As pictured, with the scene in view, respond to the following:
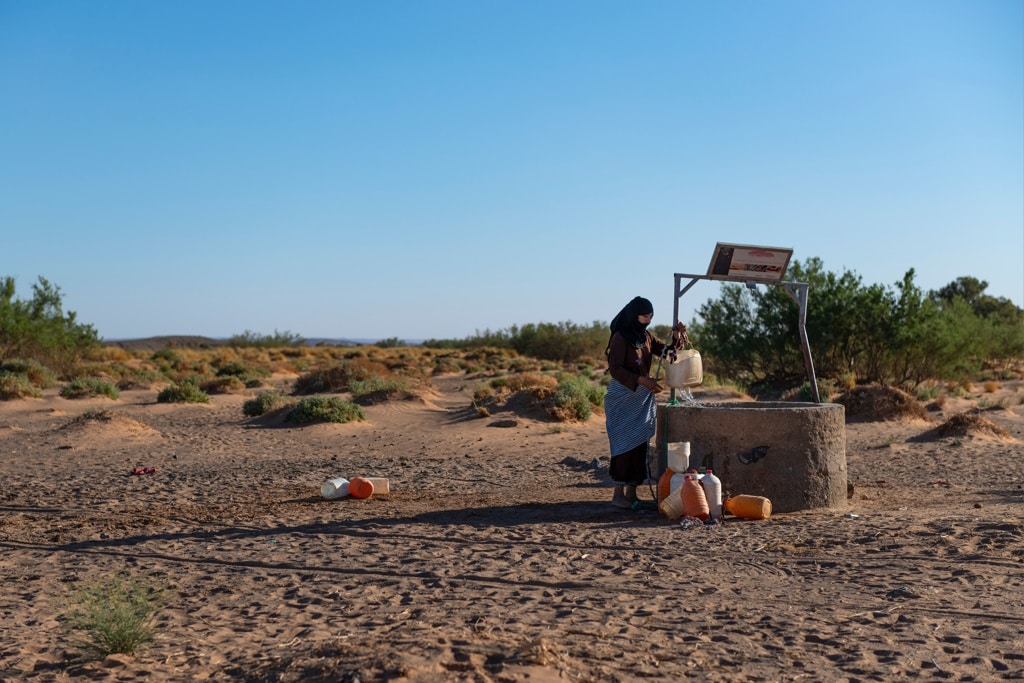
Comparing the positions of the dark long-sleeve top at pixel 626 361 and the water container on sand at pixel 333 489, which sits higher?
the dark long-sleeve top at pixel 626 361

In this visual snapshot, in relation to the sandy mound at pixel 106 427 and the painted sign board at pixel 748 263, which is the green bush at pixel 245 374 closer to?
the sandy mound at pixel 106 427

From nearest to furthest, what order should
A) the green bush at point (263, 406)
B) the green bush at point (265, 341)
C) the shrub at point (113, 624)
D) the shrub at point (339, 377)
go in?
1. the shrub at point (113, 624)
2. the green bush at point (263, 406)
3. the shrub at point (339, 377)
4. the green bush at point (265, 341)

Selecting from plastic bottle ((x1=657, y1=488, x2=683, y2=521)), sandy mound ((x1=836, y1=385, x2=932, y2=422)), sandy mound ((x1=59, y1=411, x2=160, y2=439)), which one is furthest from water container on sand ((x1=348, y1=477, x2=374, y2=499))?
sandy mound ((x1=836, y1=385, x2=932, y2=422))

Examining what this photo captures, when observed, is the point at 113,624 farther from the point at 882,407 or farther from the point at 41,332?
the point at 41,332

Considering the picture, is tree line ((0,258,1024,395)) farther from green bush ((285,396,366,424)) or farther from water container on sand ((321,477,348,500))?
water container on sand ((321,477,348,500))

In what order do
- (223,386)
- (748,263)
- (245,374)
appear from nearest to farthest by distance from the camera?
(748,263), (223,386), (245,374)

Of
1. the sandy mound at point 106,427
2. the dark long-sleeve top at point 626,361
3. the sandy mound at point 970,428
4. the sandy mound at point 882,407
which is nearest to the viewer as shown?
the dark long-sleeve top at point 626,361

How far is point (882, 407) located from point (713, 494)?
10045 millimetres

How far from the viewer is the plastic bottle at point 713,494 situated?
867 cm

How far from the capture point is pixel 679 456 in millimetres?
8820

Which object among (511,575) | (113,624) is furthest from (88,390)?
(113,624)

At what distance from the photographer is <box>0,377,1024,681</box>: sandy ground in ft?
16.3

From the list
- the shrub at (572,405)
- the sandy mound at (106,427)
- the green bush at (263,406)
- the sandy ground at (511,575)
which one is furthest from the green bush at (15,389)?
the shrub at (572,405)

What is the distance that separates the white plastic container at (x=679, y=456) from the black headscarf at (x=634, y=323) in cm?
94
